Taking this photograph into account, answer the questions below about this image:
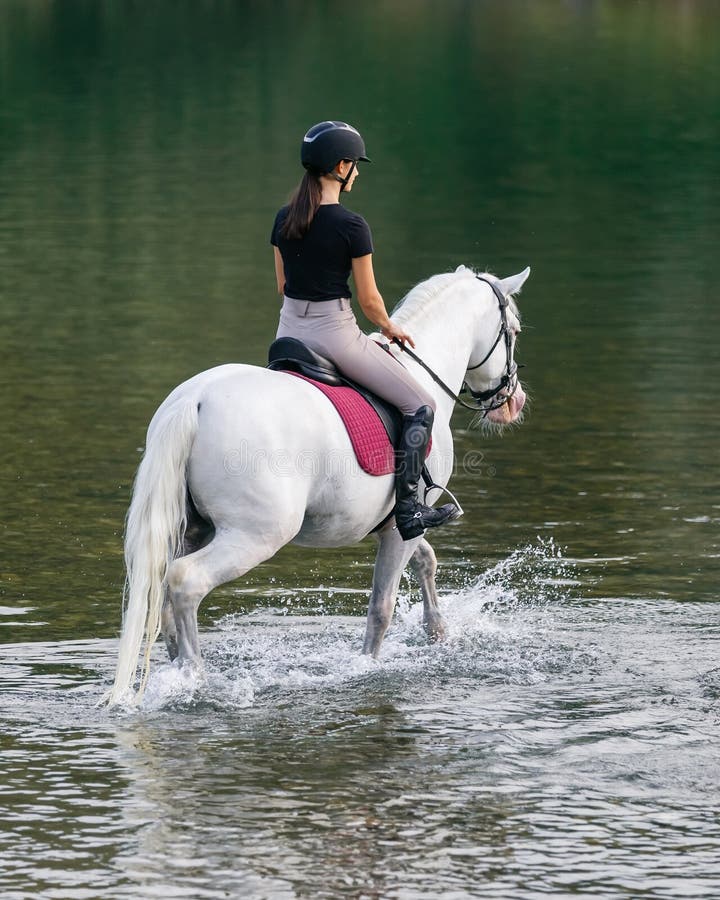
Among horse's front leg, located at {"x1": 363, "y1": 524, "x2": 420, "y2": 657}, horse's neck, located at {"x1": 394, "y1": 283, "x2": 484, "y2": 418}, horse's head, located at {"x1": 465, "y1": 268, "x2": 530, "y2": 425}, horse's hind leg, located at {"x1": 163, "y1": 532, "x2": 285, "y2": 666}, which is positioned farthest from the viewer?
horse's head, located at {"x1": 465, "y1": 268, "x2": 530, "y2": 425}

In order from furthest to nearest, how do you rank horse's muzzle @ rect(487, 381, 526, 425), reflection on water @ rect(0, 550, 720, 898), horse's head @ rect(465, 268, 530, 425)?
horse's muzzle @ rect(487, 381, 526, 425) < horse's head @ rect(465, 268, 530, 425) < reflection on water @ rect(0, 550, 720, 898)

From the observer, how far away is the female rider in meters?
9.58

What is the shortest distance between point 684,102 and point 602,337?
40896mm

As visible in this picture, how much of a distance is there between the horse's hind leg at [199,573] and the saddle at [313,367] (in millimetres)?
894

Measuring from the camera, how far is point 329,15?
96.3m

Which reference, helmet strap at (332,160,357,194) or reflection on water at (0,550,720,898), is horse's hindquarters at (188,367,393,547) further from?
helmet strap at (332,160,357,194)

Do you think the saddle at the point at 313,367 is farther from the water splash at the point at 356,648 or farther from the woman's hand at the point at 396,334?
the water splash at the point at 356,648

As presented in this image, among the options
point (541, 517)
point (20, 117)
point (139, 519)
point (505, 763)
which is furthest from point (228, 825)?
point (20, 117)

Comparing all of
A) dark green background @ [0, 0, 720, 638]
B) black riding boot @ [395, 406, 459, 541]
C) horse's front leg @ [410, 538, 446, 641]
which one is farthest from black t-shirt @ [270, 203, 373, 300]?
dark green background @ [0, 0, 720, 638]

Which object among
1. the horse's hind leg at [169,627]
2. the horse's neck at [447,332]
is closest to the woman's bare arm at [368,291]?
the horse's neck at [447,332]

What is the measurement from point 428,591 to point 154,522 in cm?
242

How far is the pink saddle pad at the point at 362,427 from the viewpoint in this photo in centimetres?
966

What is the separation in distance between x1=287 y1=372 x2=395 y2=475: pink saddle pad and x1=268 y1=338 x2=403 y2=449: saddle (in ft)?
0.04

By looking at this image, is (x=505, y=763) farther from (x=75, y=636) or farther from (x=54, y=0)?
(x=54, y=0)
